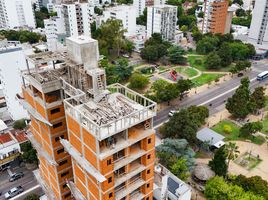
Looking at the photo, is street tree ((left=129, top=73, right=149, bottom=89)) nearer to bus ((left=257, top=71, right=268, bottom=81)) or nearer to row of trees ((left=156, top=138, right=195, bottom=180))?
row of trees ((left=156, top=138, right=195, bottom=180))

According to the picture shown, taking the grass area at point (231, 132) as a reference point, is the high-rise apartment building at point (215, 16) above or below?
above

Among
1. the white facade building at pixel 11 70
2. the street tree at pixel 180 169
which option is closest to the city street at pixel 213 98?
the street tree at pixel 180 169

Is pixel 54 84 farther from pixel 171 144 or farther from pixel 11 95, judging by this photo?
pixel 11 95

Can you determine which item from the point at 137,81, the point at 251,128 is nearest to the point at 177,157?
the point at 251,128

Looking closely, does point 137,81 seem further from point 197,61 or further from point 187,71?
point 197,61

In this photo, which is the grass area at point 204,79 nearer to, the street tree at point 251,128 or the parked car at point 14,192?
the street tree at point 251,128

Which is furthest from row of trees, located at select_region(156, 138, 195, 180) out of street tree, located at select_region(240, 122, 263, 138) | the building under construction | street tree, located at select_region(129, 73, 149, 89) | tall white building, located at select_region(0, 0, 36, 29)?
tall white building, located at select_region(0, 0, 36, 29)

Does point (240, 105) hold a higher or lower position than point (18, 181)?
higher

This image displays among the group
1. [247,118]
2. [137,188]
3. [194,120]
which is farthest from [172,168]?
[247,118]
